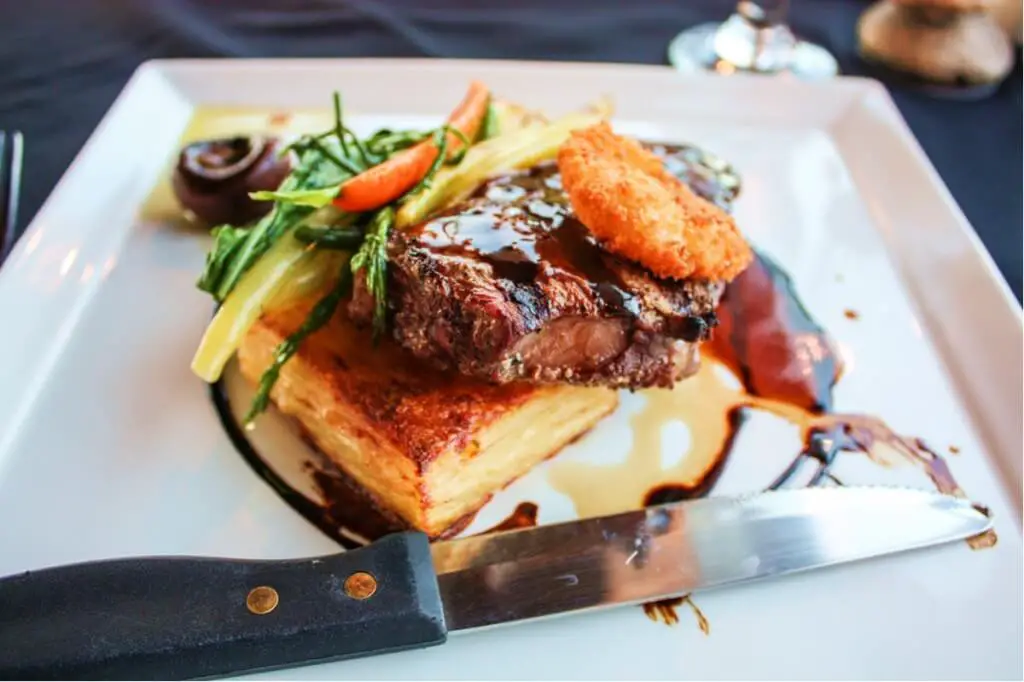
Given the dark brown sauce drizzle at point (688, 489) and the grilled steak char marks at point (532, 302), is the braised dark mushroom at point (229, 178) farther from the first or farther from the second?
the dark brown sauce drizzle at point (688, 489)

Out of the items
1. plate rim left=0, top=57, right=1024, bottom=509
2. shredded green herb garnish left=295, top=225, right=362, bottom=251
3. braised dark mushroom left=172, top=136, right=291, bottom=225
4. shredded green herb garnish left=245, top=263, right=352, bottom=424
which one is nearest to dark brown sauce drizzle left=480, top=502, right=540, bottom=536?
shredded green herb garnish left=245, top=263, right=352, bottom=424

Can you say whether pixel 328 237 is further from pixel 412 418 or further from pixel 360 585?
pixel 360 585

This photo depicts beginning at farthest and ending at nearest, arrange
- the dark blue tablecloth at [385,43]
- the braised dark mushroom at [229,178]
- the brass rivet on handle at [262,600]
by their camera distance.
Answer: the dark blue tablecloth at [385,43] < the braised dark mushroom at [229,178] < the brass rivet on handle at [262,600]

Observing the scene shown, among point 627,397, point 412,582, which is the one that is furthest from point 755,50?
point 412,582

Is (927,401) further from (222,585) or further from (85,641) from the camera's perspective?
(85,641)

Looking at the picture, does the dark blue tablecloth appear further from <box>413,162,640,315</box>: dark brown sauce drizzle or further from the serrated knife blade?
<box>413,162,640,315</box>: dark brown sauce drizzle

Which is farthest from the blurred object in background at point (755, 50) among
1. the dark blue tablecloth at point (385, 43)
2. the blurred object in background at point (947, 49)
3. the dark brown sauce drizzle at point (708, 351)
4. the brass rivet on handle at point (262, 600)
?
the brass rivet on handle at point (262, 600)
